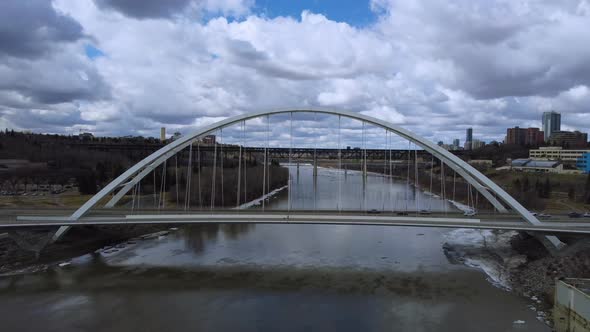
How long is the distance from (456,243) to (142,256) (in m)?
20.0

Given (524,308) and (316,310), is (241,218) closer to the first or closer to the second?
(316,310)

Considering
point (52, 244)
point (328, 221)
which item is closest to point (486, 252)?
point (328, 221)

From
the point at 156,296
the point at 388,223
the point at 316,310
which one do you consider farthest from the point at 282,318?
the point at 388,223

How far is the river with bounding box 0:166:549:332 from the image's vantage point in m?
14.4

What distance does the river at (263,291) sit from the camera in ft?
47.3

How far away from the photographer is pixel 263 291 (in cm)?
1762

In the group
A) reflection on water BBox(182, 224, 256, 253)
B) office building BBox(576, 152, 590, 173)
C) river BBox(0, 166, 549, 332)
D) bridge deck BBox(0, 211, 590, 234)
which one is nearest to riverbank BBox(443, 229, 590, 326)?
river BBox(0, 166, 549, 332)

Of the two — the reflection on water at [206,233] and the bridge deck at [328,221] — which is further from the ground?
the bridge deck at [328,221]

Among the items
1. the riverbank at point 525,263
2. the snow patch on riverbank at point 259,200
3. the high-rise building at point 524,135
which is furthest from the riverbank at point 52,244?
the high-rise building at point 524,135

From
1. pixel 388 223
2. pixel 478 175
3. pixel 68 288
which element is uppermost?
pixel 478 175

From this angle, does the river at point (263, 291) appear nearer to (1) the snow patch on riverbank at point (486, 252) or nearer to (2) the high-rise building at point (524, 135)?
(1) the snow patch on riverbank at point (486, 252)

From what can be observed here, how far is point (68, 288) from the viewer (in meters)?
18.2

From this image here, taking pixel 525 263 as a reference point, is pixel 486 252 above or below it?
below

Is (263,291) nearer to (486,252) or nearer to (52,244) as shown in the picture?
(52,244)
